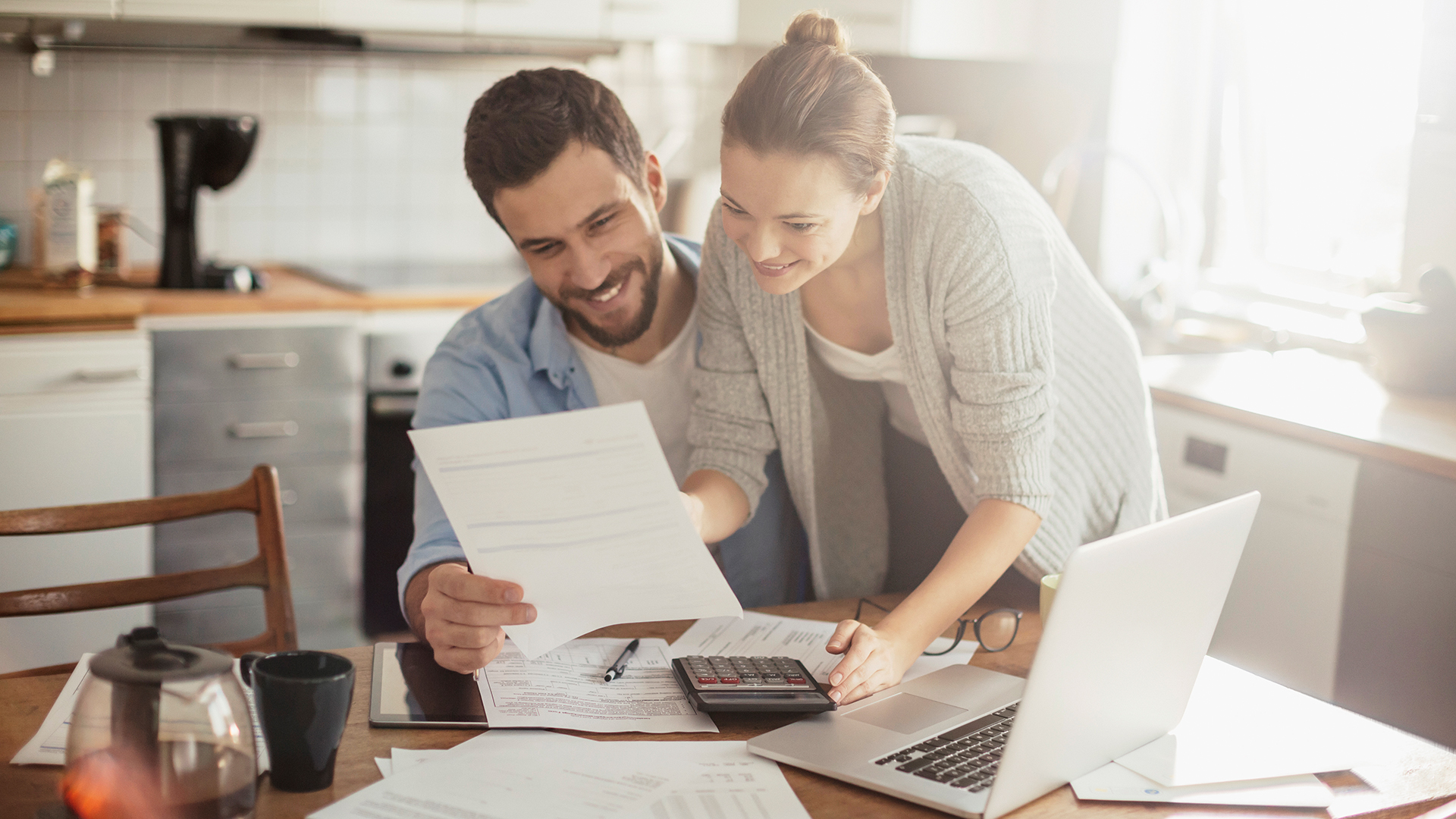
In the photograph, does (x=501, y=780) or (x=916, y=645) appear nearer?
(x=501, y=780)

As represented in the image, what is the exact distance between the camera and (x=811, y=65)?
1179 mm

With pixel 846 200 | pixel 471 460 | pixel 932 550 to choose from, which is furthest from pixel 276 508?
pixel 932 550

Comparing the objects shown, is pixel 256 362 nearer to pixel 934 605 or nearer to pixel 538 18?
pixel 538 18

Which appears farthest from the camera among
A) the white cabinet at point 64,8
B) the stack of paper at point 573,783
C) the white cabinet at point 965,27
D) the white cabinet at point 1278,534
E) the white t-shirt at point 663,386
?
the white cabinet at point 965,27

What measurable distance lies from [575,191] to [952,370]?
0.47 m

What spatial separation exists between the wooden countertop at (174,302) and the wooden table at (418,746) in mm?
1513

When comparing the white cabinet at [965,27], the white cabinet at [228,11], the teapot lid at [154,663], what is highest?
the white cabinet at [965,27]

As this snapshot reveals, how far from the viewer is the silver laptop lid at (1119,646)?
2.68 feet

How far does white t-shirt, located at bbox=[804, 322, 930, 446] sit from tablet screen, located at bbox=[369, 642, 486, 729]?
59cm

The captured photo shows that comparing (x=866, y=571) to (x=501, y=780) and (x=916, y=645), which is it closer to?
(x=916, y=645)

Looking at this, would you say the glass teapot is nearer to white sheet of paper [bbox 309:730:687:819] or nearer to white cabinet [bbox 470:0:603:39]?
white sheet of paper [bbox 309:730:687:819]

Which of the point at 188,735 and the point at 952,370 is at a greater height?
the point at 952,370

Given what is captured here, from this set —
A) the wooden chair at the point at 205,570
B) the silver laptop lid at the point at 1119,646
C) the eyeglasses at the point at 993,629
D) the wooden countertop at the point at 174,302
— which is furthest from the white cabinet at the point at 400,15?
the silver laptop lid at the point at 1119,646

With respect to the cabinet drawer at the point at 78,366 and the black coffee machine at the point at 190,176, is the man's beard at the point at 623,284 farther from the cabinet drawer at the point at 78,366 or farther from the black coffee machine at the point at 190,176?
the black coffee machine at the point at 190,176
